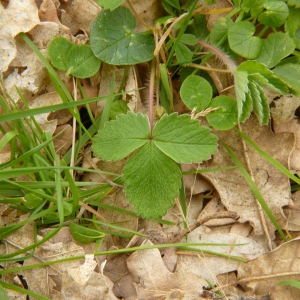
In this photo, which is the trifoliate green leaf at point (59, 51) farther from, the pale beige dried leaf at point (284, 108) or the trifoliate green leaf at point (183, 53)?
the pale beige dried leaf at point (284, 108)

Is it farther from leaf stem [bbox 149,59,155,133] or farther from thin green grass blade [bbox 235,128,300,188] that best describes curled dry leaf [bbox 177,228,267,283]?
leaf stem [bbox 149,59,155,133]

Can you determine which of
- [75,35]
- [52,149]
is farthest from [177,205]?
[75,35]

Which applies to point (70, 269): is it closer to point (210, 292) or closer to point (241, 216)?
point (210, 292)

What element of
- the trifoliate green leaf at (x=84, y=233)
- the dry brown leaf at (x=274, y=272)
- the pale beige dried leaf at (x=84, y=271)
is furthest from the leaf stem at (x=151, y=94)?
the dry brown leaf at (x=274, y=272)

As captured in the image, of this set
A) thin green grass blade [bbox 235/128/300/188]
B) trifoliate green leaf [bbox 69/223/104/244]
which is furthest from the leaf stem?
trifoliate green leaf [bbox 69/223/104/244]

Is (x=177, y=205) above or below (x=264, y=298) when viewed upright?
above
